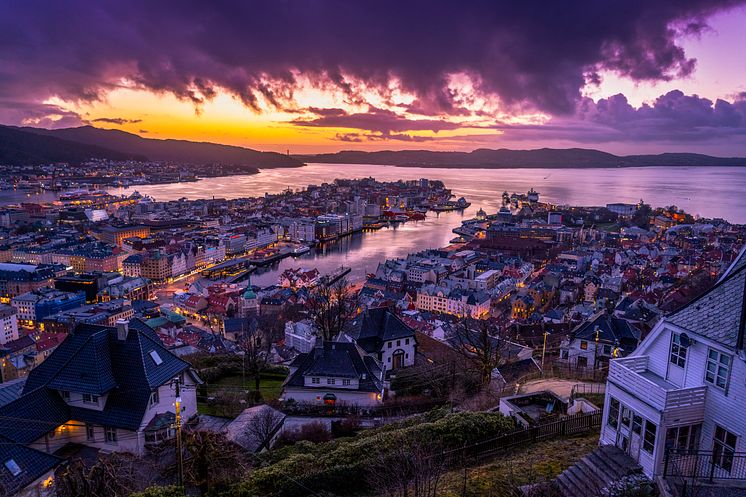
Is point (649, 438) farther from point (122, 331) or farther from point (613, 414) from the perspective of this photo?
point (122, 331)

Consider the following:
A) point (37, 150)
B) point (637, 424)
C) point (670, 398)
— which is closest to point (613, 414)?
point (637, 424)

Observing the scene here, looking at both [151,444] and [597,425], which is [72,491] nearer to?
[151,444]

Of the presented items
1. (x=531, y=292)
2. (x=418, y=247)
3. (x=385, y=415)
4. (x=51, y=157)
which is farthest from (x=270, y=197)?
(x=51, y=157)

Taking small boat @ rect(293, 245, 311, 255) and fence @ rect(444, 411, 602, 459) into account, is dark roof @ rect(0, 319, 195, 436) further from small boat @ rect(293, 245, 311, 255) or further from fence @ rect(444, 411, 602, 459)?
small boat @ rect(293, 245, 311, 255)

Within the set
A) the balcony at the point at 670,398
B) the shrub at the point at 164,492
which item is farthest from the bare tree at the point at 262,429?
the balcony at the point at 670,398

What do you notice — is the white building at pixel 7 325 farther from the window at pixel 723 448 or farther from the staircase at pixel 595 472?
the window at pixel 723 448

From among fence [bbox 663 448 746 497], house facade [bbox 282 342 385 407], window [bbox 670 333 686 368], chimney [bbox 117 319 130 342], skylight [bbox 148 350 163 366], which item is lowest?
house facade [bbox 282 342 385 407]

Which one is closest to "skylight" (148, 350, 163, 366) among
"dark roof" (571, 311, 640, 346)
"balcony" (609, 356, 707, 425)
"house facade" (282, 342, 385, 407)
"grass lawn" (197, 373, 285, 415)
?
"grass lawn" (197, 373, 285, 415)
